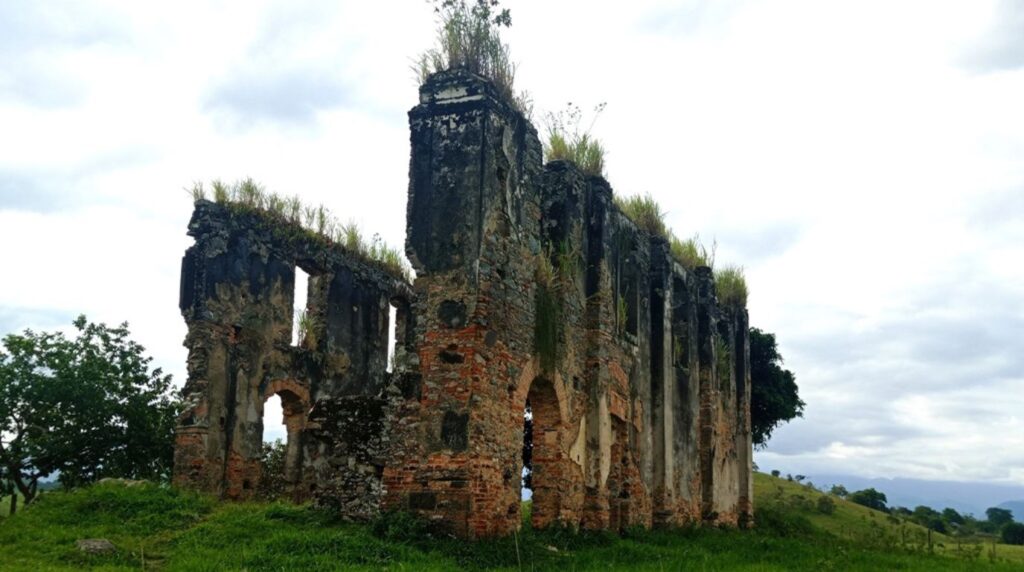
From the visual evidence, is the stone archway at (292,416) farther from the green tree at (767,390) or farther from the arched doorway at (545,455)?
the green tree at (767,390)

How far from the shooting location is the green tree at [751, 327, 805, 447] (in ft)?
94.7

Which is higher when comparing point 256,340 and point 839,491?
point 256,340

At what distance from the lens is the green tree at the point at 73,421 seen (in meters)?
20.4

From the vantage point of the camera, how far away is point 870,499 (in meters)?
36.0

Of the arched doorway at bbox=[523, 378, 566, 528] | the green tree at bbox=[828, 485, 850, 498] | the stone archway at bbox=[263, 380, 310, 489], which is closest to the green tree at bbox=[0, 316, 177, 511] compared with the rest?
the stone archway at bbox=[263, 380, 310, 489]

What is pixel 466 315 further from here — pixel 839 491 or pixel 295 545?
pixel 839 491

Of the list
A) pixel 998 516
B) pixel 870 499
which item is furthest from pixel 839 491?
pixel 998 516

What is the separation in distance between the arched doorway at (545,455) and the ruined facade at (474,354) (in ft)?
0.10

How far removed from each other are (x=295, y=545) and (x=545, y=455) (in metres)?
4.48

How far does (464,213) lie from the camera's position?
12070mm

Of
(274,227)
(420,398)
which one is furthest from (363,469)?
(274,227)

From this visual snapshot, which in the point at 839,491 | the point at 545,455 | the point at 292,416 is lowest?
the point at 839,491

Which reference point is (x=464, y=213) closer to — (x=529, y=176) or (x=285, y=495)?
(x=529, y=176)

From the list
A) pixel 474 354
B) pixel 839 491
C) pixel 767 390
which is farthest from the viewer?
pixel 839 491
